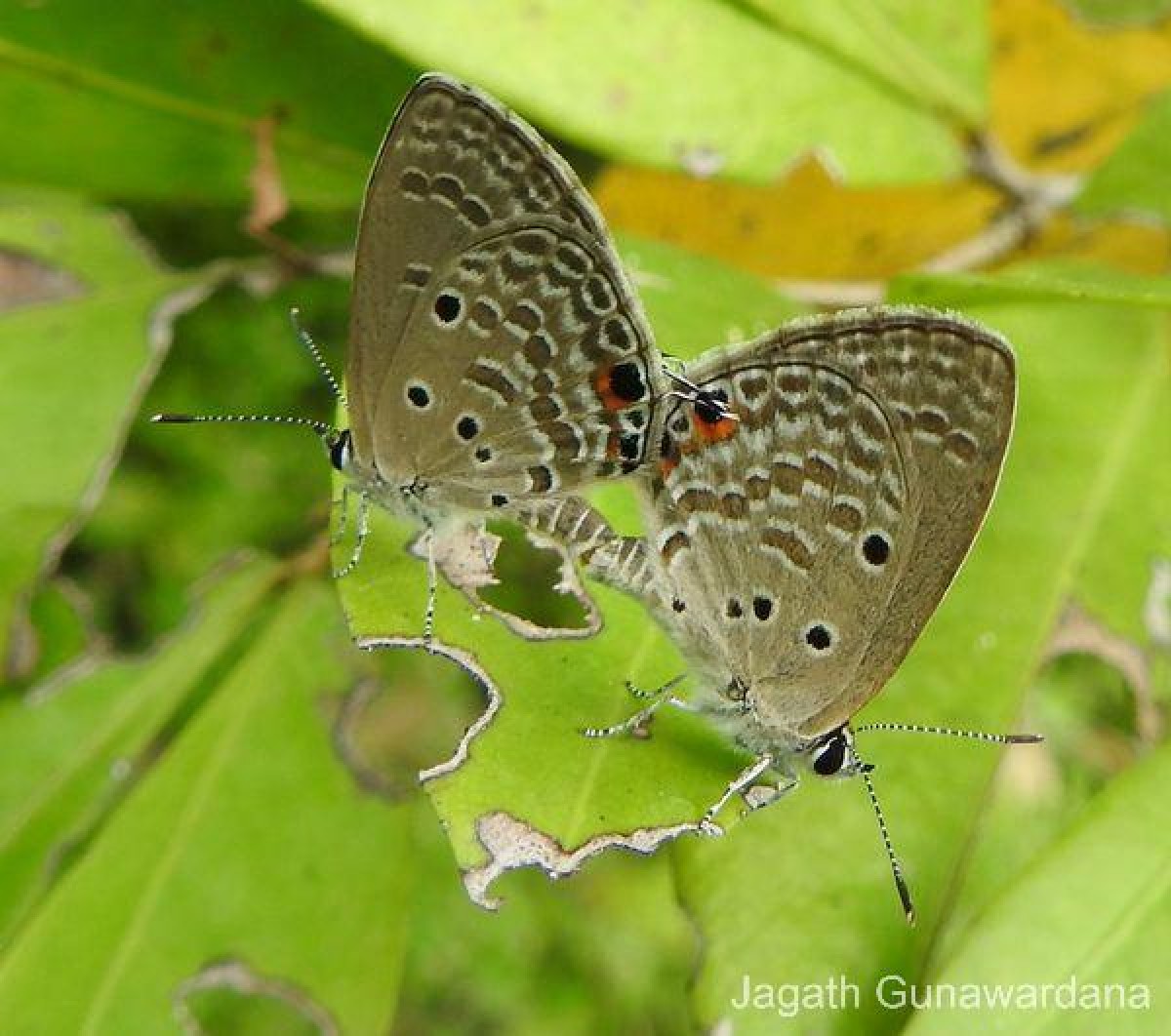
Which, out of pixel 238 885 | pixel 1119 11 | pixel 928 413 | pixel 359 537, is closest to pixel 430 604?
pixel 359 537

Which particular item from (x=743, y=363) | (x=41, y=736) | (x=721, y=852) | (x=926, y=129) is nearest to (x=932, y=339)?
(x=743, y=363)

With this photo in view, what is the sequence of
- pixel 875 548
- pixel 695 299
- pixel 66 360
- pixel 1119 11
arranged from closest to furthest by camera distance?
1. pixel 875 548
2. pixel 695 299
3. pixel 66 360
4. pixel 1119 11

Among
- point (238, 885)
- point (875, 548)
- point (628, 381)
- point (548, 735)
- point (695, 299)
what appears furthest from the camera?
point (238, 885)

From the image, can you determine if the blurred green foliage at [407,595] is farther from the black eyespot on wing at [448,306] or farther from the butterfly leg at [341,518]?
the black eyespot on wing at [448,306]

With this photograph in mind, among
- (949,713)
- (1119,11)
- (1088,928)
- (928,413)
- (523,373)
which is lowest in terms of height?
(1088,928)

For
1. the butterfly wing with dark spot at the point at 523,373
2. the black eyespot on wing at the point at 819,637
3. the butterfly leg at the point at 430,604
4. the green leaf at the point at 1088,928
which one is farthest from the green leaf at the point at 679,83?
the green leaf at the point at 1088,928

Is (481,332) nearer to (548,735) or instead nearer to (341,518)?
(341,518)
